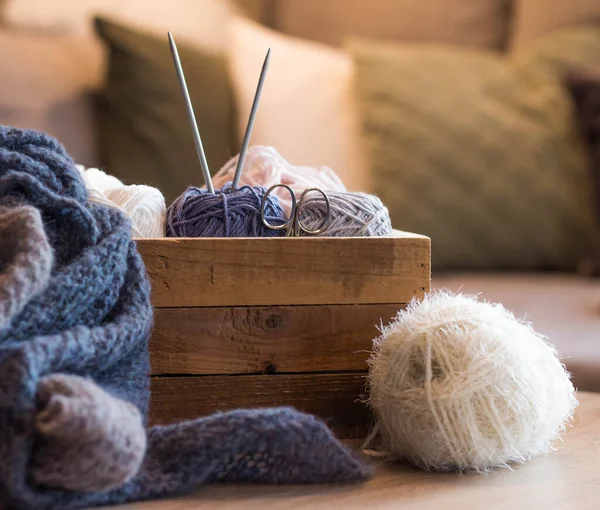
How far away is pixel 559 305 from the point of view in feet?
4.57

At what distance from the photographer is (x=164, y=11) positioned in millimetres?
2008

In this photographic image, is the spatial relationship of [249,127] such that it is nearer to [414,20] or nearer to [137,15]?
[137,15]

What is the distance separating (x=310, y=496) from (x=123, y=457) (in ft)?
0.58

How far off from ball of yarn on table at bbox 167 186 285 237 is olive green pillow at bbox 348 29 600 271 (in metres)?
0.86

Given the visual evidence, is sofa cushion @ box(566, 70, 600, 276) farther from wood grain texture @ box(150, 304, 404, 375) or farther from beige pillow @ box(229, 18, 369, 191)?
wood grain texture @ box(150, 304, 404, 375)

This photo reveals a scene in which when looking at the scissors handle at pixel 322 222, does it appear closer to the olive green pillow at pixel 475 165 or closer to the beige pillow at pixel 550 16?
the olive green pillow at pixel 475 165

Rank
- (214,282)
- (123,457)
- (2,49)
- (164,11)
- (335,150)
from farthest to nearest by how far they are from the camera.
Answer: (164,11)
(335,150)
(2,49)
(214,282)
(123,457)

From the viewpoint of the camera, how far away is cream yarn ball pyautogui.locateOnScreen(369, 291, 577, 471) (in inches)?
28.3

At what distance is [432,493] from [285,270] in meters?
0.26

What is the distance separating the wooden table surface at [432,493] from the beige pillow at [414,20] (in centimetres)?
159

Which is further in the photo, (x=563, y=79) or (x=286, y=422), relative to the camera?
(x=563, y=79)

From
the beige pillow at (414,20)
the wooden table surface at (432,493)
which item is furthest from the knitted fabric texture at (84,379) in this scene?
the beige pillow at (414,20)

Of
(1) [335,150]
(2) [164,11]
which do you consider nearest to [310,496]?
(1) [335,150]

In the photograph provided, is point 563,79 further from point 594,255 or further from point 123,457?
point 123,457
